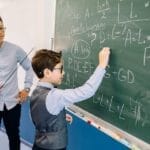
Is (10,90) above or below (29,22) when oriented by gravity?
below

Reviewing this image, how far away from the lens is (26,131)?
12.6ft

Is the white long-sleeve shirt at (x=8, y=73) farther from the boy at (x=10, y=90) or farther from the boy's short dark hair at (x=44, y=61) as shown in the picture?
the boy's short dark hair at (x=44, y=61)

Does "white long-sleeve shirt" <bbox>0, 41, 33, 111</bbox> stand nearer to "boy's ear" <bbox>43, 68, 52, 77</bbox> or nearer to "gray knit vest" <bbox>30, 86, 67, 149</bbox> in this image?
"gray knit vest" <bbox>30, 86, 67, 149</bbox>

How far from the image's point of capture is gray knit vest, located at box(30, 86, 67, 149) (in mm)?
1990

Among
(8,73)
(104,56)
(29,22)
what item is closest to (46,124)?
(104,56)

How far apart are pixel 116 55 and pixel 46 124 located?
25.5 inches

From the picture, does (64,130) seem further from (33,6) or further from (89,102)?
(33,6)

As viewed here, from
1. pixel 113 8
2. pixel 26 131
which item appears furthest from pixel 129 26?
pixel 26 131

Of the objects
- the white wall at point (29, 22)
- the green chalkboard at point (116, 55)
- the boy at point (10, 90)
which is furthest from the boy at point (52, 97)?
the white wall at point (29, 22)

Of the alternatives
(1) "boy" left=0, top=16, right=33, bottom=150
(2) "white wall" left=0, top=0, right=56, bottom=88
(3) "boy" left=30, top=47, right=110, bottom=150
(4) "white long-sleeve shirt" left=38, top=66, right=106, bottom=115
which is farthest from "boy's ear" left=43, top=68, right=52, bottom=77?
(2) "white wall" left=0, top=0, right=56, bottom=88

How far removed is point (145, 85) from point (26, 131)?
2276 mm

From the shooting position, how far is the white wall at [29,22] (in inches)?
133

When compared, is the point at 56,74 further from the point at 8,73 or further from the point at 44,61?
the point at 8,73

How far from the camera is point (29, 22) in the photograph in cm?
368
